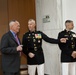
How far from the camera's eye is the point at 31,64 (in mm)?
4086

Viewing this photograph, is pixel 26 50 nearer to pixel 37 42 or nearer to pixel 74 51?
pixel 37 42

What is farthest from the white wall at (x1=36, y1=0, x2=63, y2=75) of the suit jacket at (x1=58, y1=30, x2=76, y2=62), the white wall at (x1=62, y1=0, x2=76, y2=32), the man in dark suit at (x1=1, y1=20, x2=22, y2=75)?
the man in dark suit at (x1=1, y1=20, x2=22, y2=75)

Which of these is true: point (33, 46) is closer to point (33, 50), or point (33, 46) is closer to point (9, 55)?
point (33, 50)

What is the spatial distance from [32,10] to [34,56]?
6.78 ft

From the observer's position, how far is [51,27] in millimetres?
5414

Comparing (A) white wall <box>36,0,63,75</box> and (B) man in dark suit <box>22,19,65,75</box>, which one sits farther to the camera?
(A) white wall <box>36,0,63,75</box>

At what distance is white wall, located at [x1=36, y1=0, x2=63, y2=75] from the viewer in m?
5.20

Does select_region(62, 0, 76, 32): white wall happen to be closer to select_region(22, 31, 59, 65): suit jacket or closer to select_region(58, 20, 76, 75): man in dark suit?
select_region(58, 20, 76, 75): man in dark suit

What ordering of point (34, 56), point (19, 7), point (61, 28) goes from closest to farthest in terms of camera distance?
point (34, 56) < point (61, 28) < point (19, 7)

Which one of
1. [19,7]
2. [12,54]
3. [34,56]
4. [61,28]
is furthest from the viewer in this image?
[19,7]

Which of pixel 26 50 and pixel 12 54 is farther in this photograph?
pixel 26 50

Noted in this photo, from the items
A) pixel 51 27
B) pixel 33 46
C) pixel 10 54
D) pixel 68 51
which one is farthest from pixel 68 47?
pixel 51 27

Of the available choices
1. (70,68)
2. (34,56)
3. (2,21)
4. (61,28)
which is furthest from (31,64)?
(2,21)

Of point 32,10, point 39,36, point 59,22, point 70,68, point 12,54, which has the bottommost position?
point 70,68
